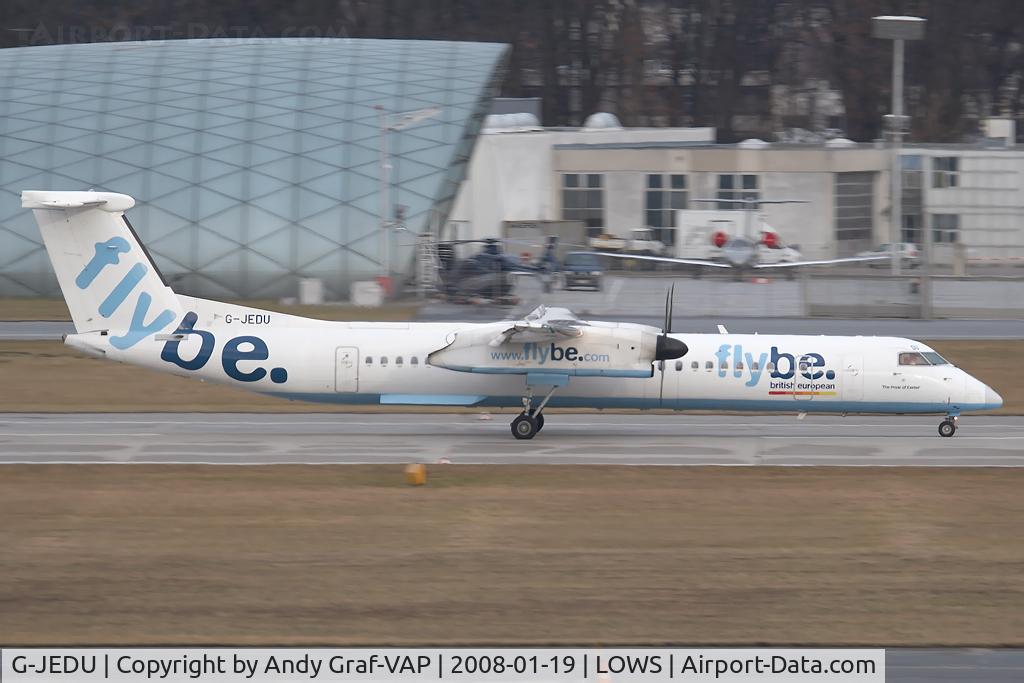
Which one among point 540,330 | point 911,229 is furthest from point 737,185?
point 540,330

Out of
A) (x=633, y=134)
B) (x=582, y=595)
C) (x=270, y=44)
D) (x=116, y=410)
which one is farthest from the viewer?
(x=633, y=134)

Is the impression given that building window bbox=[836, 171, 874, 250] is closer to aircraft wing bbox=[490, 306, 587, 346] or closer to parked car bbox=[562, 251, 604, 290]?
parked car bbox=[562, 251, 604, 290]

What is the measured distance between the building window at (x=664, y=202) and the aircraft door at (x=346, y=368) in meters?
51.4

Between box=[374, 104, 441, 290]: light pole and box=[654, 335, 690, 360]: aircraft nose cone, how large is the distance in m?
30.2

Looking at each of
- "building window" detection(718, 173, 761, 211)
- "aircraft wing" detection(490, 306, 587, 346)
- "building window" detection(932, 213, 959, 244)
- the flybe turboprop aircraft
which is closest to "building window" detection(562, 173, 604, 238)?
"building window" detection(718, 173, 761, 211)

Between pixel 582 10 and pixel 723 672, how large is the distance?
95.1 metres

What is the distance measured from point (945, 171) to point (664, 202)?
1784cm

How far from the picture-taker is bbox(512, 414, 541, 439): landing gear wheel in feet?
94.5

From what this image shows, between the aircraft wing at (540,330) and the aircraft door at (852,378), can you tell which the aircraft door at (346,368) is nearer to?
the aircraft wing at (540,330)

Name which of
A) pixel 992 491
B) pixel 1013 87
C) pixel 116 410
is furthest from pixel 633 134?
pixel 992 491

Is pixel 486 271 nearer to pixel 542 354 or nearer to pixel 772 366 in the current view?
pixel 542 354

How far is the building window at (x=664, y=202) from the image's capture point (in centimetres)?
7756

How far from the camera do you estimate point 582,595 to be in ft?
55.2

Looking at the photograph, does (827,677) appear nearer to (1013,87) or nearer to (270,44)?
(270,44)
